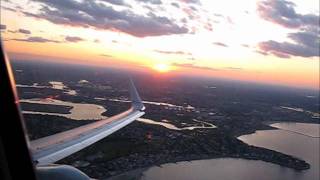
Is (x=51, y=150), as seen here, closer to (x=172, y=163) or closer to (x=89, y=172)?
(x=89, y=172)

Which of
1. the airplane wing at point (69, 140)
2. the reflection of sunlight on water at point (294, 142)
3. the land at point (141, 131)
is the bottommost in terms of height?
the reflection of sunlight on water at point (294, 142)

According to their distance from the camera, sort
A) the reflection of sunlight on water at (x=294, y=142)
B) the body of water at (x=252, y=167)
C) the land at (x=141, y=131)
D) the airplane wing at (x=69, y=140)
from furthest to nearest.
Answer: the reflection of sunlight on water at (x=294, y=142)
the body of water at (x=252, y=167)
the land at (x=141, y=131)
the airplane wing at (x=69, y=140)

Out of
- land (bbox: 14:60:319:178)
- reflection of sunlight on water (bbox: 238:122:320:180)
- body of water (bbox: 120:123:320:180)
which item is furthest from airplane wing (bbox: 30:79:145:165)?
reflection of sunlight on water (bbox: 238:122:320:180)

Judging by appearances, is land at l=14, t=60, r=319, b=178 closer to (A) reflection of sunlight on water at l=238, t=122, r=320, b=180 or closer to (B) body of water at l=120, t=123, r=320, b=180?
(B) body of water at l=120, t=123, r=320, b=180

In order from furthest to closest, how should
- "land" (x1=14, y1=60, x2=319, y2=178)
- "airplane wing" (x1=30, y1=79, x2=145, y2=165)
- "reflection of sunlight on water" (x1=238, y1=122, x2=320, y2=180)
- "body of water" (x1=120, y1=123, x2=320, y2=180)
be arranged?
Result: "reflection of sunlight on water" (x1=238, y1=122, x2=320, y2=180) < "body of water" (x1=120, y1=123, x2=320, y2=180) < "land" (x1=14, y1=60, x2=319, y2=178) < "airplane wing" (x1=30, y1=79, x2=145, y2=165)

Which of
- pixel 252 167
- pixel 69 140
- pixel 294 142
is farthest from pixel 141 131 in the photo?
pixel 69 140

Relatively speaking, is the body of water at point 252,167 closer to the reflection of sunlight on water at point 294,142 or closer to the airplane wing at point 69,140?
the reflection of sunlight on water at point 294,142

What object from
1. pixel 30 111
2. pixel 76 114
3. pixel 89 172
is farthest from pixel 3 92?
pixel 76 114

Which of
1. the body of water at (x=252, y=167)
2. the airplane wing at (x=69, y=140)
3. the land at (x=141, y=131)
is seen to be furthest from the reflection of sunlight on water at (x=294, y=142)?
the airplane wing at (x=69, y=140)
